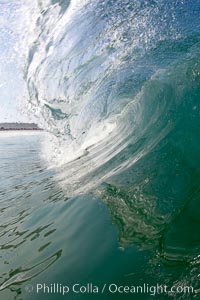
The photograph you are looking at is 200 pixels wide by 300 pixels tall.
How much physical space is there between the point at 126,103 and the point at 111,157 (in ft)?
13.5

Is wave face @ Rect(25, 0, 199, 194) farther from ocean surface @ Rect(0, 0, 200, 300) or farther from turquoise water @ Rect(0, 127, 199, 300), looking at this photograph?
turquoise water @ Rect(0, 127, 199, 300)

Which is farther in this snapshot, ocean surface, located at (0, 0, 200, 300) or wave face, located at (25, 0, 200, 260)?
wave face, located at (25, 0, 200, 260)

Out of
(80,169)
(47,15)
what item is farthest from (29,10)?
(80,169)

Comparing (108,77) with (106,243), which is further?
(108,77)

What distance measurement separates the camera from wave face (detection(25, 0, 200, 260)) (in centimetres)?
389

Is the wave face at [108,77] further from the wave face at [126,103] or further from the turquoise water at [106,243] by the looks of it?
the turquoise water at [106,243]

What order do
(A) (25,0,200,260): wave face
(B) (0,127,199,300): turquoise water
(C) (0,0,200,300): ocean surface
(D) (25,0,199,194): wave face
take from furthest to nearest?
(D) (25,0,199,194): wave face < (A) (25,0,200,260): wave face < (C) (0,0,200,300): ocean surface < (B) (0,127,199,300): turquoise water

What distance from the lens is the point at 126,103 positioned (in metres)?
10.9

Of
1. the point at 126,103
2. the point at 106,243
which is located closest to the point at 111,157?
the point at 106,243

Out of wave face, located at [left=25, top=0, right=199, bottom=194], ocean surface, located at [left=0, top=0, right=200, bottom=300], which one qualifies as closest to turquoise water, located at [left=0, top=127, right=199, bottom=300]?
ocean surface, located at [left=0, top=0, right=200, bottom=300]

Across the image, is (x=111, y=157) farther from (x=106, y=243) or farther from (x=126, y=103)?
(x=126, y=103)

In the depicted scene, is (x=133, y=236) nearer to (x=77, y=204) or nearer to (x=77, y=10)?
(x=77, y=204)

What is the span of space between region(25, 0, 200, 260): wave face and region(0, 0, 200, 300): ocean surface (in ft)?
0.09

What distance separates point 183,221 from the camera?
3236 millimetres
